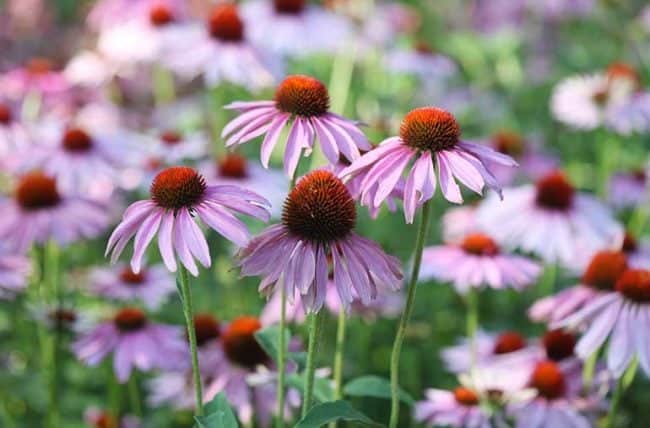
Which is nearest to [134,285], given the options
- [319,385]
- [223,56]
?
[223,56]

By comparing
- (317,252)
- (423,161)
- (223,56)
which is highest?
(223,56)

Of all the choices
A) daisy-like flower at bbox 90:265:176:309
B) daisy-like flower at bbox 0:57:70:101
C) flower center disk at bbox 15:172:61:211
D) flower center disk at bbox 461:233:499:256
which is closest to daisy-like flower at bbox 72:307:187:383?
daisy-like flower at bbox 90:265:176:309

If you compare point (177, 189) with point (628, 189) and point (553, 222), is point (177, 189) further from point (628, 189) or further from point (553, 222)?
point (628, 189)

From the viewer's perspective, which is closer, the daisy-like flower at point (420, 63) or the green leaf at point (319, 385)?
the green leaf at point (319, 385)

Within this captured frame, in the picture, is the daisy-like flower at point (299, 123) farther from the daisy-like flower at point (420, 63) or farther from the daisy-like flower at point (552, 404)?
the daisy-like flower at point (420, 63)

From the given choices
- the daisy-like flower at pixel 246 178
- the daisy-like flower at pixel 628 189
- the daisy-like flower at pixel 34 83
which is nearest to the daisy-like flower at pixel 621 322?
the daisy-like flower at pixel 246 178

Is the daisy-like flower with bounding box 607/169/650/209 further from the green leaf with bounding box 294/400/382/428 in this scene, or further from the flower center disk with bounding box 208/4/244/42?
the green leaf with bounding box 294/400/382/428

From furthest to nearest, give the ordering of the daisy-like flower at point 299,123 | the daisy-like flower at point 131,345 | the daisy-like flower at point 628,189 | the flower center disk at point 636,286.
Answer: the daisy-like flower at point 628,189 < the daisy-like flower at point 131,345 < the flower center disk at point 636,286 < the daisy-like flower at point 299,123
